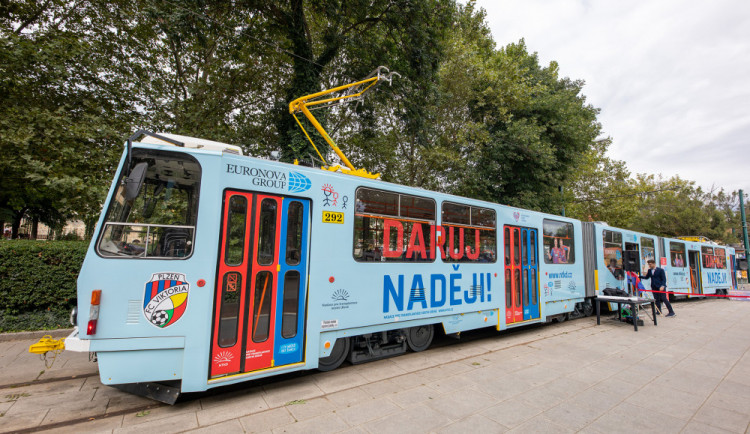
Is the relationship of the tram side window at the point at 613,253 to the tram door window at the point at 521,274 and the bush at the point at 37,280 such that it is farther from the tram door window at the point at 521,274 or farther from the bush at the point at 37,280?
the bush at the point at 37,280

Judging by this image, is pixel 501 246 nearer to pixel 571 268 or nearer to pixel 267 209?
pixel 571 268

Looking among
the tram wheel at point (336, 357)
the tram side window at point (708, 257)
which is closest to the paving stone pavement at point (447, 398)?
the tram wheel at point (336, 357)

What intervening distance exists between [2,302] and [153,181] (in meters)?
5.92

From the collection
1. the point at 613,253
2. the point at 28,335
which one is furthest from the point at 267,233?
the point at 613,253

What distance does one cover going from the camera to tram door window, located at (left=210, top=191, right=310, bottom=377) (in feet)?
12.5

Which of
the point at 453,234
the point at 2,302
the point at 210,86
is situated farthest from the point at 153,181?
the point at 210,86

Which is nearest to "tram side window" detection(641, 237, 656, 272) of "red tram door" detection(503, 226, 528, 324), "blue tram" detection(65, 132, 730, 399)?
"red tram door" detection(503, 226, 528, 324)

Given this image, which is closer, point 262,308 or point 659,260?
point 262,308

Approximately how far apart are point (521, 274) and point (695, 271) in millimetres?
14679

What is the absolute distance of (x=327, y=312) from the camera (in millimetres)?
4508

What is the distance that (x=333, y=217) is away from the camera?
15.3 feet

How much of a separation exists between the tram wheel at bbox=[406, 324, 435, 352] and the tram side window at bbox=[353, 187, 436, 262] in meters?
1.41

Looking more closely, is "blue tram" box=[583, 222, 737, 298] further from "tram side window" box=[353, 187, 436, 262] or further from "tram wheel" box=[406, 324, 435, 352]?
"tram side window" box=[353, 187, 436, 262]

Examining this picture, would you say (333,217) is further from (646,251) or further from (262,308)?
(646,251)
